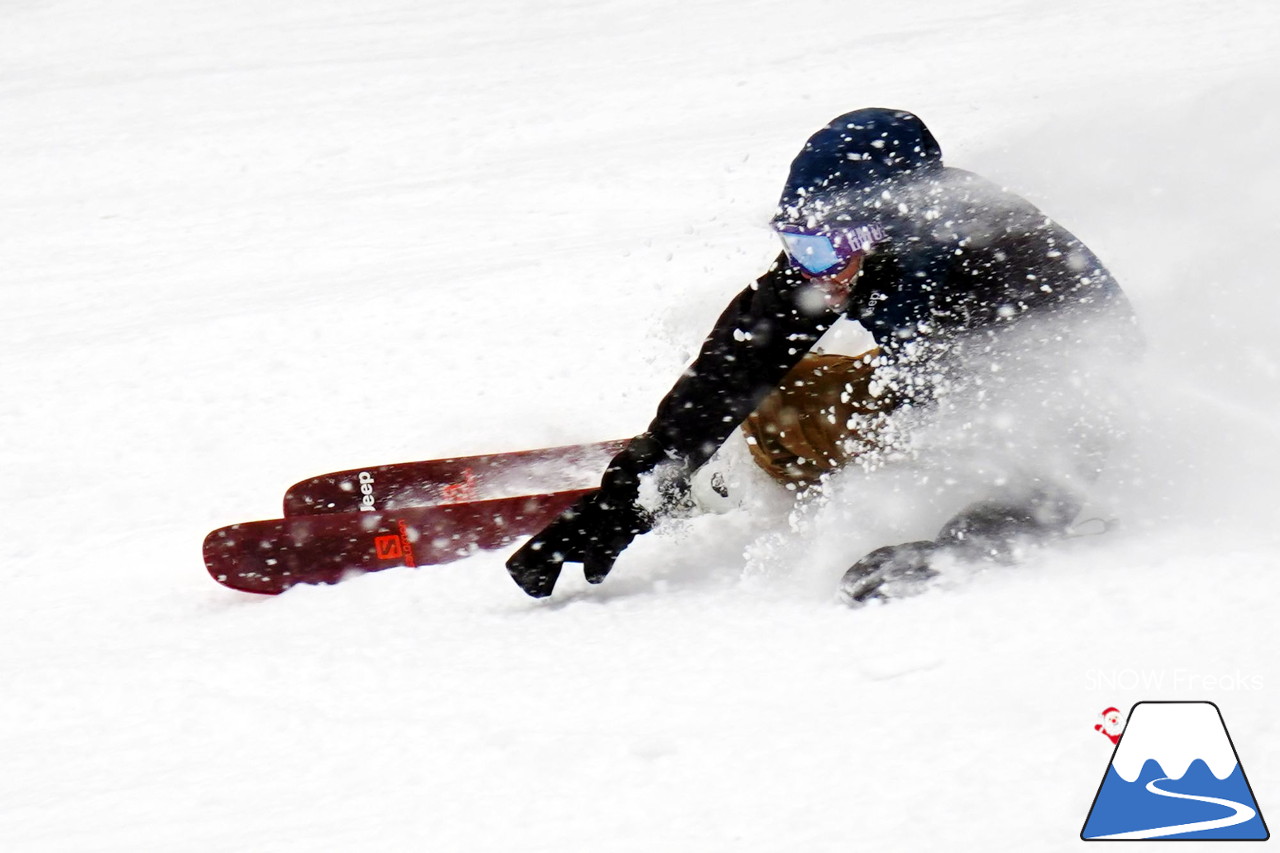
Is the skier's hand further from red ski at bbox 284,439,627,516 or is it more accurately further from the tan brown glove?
red ski at bbox 284,439,627,516

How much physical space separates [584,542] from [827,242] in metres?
0.87

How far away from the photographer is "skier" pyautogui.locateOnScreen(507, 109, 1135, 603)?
2572 mm

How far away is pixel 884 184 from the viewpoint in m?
2.57

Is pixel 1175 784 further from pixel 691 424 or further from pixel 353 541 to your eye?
pixel 353 541

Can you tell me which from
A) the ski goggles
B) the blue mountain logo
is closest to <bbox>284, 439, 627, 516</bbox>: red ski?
the ski goggles

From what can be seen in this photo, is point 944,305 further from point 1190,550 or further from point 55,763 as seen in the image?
point 55,763

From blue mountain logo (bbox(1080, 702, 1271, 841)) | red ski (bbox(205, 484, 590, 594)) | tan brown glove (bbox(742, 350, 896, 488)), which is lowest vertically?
blue mountain logo (bbox(1080, 702, 1271, 841))

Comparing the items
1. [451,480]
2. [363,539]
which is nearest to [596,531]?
[363,539]

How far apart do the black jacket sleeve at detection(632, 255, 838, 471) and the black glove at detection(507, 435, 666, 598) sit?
0.21ft

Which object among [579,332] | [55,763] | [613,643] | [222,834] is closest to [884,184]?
[613,643]

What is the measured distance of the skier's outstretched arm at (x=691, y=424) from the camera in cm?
280

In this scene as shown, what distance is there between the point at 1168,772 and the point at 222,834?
1.48 m

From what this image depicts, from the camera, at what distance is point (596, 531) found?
2811mm

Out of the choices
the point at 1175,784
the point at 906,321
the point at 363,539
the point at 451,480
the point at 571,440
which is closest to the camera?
the point at 1175,784
